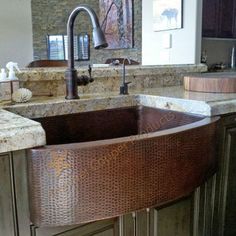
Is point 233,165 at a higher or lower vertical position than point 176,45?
lower

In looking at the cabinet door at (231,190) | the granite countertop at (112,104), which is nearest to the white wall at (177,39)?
the granite countertop at (112,104)

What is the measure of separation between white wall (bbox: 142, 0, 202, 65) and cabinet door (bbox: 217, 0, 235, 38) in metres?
0.66

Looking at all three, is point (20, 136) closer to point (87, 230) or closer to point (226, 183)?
point (87, 230)

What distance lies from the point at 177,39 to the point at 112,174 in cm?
210

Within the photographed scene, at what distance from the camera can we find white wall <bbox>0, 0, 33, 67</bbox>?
164 centimetres

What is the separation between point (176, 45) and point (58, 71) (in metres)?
1.54

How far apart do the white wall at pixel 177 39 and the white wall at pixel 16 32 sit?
0.93 metres

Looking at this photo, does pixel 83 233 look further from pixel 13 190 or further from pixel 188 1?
pixel 188 1

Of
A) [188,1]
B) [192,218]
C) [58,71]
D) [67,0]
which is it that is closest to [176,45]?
[188,1]

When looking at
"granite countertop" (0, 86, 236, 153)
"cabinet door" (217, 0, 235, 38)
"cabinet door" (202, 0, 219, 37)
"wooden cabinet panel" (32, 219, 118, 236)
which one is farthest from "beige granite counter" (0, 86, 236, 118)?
"cabinet door" (217, 0, 235, 38)

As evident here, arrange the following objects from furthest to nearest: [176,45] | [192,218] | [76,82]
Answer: [176,45]
[76,82]
[192,218]

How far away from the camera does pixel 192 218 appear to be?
1121 millimetres

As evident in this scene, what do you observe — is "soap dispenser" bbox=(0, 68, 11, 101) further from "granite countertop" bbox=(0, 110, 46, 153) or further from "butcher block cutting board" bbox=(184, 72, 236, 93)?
"butcher block cutting board" bbox=(184, 72, 236, 93)

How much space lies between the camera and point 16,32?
5.93ft
